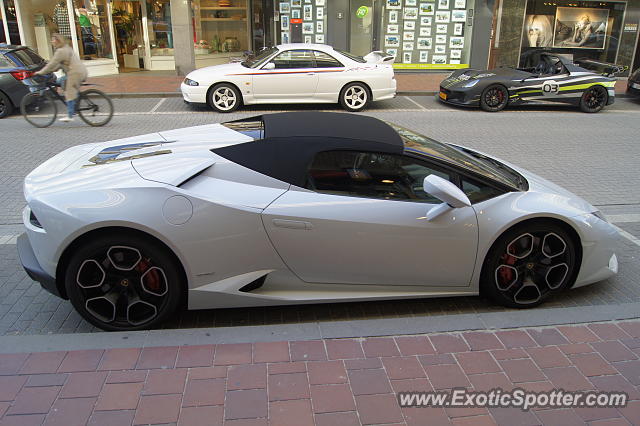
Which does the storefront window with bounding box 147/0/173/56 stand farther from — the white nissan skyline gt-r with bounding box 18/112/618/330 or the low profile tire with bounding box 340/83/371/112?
the white nissan skyline gt-r with bounding box 18/112/618/330

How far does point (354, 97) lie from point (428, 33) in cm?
753

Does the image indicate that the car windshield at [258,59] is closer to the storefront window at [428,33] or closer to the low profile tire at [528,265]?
the storefront window at [428,33]

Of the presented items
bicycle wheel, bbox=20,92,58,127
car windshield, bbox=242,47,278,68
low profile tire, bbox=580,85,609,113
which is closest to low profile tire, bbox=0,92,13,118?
bicycle wheel, bbox=20,92,58,127

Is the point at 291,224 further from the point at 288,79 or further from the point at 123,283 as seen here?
the point at 288,79

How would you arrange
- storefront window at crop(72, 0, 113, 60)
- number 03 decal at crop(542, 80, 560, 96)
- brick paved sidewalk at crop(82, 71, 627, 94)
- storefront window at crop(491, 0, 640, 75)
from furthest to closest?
storefront window at crop(491, 0, 640, 75) < storefront window at crop(72, 0, 113, 60) < brick paved sidewalk at crop(82, 71, 627, 94) < number 03 decal at crop(542, 80, 560, 96)

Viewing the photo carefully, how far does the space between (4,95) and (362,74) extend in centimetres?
731

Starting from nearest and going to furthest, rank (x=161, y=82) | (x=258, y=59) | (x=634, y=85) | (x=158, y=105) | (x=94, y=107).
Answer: (x=94, y=107)
(x=258, y=59)
(x=158, y=105)
(x=634, y=85)
(x=161, y=82)

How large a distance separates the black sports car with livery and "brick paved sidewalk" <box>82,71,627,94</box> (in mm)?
2649

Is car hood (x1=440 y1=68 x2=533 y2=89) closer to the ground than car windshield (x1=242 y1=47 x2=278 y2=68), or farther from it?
closer to the ground

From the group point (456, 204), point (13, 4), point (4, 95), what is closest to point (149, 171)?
point (456, 204)

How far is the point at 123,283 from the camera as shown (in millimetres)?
3377

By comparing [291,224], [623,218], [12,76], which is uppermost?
[12,76]

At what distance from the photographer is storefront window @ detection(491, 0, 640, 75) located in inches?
706

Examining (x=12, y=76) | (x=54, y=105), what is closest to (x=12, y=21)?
(x=12, y=76)
